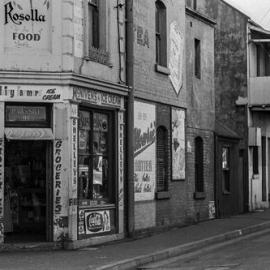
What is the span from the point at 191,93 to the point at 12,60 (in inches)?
324

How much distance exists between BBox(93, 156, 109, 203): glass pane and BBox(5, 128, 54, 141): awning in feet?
5.86

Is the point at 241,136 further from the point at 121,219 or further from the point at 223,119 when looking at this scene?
the point at 121,219

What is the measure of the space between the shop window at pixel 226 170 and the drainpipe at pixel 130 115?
8.14m

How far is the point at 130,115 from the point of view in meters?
16.5

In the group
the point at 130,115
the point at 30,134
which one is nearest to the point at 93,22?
the point at 130,115

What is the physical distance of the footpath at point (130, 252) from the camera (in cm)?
1190

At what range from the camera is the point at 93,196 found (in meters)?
15.4

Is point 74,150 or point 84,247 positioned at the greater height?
point 74,150

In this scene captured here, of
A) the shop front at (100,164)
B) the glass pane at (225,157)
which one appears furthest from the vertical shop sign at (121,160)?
the glass pane at (225,157)

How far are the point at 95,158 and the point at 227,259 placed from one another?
424cm

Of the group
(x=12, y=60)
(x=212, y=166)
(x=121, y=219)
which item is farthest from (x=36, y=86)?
(x=212, y=166)

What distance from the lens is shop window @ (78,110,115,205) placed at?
15.0 meters

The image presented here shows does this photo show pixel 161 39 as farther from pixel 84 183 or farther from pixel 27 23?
pixel 84 183

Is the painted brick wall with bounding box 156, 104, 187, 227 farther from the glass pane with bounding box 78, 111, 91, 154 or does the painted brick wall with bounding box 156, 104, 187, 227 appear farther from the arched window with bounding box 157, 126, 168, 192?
the glass pane with bounding box 78, 111, 91, 154
